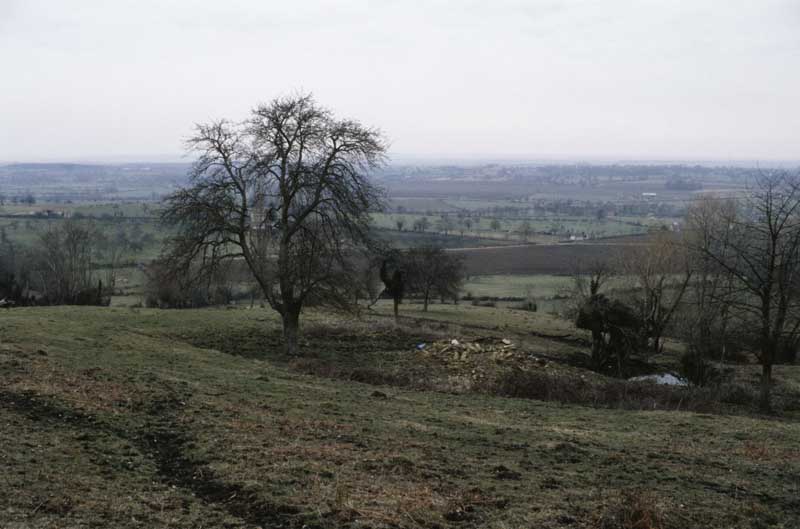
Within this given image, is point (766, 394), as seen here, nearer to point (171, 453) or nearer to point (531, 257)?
point (171, 453)

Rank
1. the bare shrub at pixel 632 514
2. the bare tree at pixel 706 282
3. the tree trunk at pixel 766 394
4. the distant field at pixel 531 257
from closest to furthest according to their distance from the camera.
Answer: the bare shrub at pixel 632 514 < the tree trunk at pixel 766 394 < the bare tree at pixel 706 282 < the distant field at pixel 531 257

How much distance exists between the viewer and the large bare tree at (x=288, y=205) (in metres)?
25.1

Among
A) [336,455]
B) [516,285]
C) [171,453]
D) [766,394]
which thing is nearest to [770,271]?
[766,394]

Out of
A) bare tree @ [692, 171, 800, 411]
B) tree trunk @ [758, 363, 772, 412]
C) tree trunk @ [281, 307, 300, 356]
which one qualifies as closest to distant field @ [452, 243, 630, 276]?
tree trunk @ [281, 307, 300, 356]

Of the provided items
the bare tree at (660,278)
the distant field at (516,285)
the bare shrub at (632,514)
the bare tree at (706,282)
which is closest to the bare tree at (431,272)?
the distant field at (516,285)

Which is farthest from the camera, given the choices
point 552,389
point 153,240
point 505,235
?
point 505,235

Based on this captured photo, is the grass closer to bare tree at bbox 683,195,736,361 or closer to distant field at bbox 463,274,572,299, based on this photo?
bare tree at bbox 683,195,736,361

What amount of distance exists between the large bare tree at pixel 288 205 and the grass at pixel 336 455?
655 cm

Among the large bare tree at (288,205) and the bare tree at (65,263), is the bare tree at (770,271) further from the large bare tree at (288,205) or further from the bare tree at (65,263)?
the bare tree at (65,263)

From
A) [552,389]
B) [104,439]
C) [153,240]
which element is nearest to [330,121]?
[552,389]

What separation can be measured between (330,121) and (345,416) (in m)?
14.2

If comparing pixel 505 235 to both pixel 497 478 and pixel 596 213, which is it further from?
pixel 497 478

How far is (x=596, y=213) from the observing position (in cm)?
18162

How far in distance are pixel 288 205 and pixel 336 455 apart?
16.4 meters
